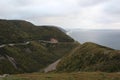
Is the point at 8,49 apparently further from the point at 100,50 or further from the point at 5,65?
the point at 100,50

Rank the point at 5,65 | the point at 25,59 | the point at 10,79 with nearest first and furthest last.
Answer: the point at 10,79 → the point at 5,65 → the point at 25,59

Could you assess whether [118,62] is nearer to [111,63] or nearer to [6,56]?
[111,63]

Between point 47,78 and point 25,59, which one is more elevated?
point 47,78

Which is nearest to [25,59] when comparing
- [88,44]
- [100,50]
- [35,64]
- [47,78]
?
[35,64]

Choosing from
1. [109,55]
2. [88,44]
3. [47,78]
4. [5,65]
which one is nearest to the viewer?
[47,78]

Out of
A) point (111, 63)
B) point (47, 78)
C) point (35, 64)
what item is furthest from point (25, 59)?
point (47, 78)

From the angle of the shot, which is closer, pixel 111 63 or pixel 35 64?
pixel 111 63
